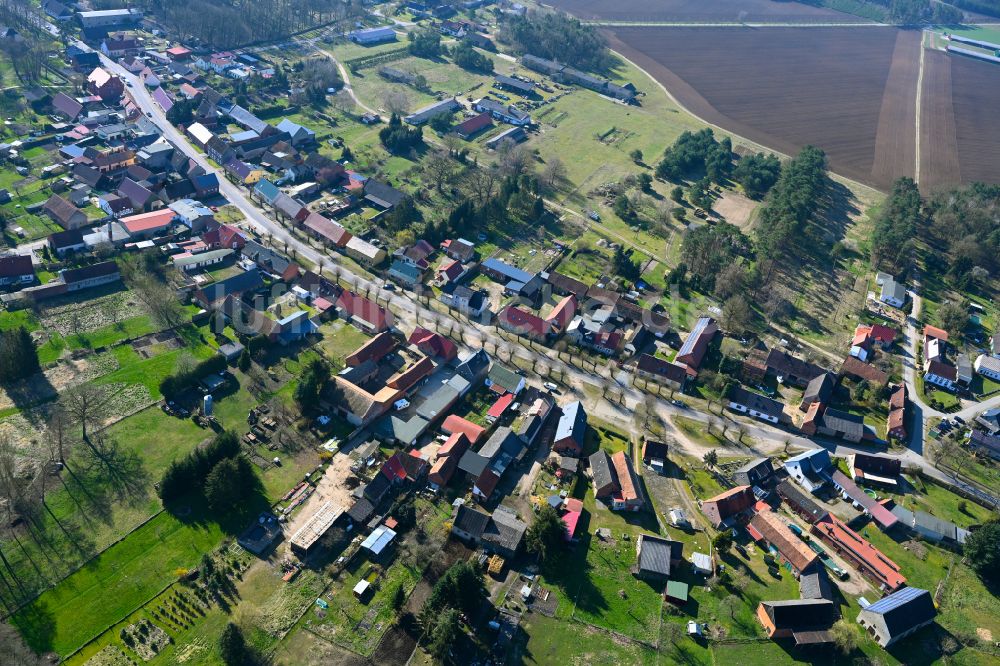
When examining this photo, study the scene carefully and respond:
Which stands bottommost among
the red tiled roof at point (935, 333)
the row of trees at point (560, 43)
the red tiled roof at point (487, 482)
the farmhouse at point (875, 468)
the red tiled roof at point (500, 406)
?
the red tiled roof at point (487, 482)

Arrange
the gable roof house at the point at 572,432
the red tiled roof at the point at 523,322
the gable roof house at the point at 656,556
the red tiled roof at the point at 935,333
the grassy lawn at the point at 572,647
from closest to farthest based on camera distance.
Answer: the grassy lawn at the point at 572,647, the gable roof house at the point at 656,556, the gable roof house at the point at 572,432, the red tiled roof at the point at 523,322, the red tiled roof at the point at 935,333

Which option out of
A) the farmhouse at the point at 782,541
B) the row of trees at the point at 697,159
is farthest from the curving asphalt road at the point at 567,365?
the row of trees at the point at 697,159

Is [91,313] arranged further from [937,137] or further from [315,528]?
[937,137]

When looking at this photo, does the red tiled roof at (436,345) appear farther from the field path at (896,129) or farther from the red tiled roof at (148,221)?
the field path at (896,129)

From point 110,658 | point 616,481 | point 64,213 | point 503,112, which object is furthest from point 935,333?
point 64,213

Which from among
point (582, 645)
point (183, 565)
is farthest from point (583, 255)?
point (183, 565)

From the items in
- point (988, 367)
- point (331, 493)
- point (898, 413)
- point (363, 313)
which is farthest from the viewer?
point (988, 367)

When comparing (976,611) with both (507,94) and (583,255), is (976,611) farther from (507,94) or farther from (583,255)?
(507,94)
